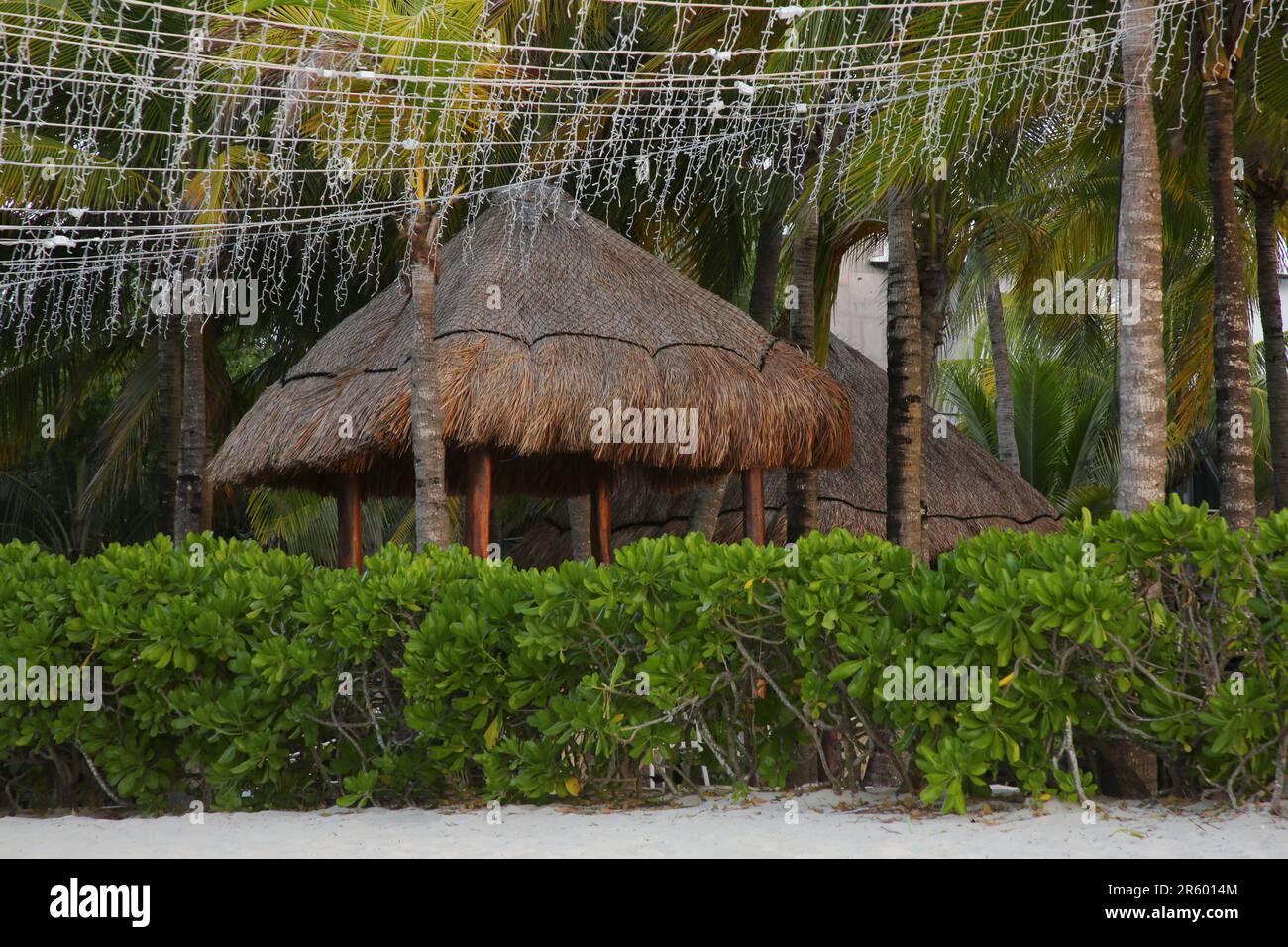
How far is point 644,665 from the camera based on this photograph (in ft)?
15.8

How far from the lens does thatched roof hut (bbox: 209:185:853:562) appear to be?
8156mm

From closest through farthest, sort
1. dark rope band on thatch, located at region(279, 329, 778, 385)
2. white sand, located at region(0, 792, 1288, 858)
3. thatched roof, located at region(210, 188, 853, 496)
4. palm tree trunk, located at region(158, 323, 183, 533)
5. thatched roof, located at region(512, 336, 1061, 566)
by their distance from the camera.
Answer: white sand, located at region(0, 792, 1288, 858)
thatched roof, located at region(210, 188, 853, 496)
dark rope band on thatch, located at region(279, 329, 778, 385)
thatched roof, located at region(512, 336, 1061, 566)
palm tree trunk, located at region(158, 323, 183, 533)

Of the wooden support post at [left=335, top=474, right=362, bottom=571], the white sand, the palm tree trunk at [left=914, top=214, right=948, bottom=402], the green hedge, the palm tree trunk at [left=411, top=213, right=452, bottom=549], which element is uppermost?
the palm tree trunk at [left=914, top=214, right=948, bottom=402]

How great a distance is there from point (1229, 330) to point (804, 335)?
305 centimetres

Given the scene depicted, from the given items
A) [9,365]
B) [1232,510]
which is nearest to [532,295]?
[1232,510]

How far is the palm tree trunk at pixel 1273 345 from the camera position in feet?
32.0

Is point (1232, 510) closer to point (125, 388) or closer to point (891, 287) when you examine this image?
point (891, 287)

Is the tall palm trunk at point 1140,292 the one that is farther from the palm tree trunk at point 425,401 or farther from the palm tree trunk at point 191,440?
the palm tree trunk at point 191,440

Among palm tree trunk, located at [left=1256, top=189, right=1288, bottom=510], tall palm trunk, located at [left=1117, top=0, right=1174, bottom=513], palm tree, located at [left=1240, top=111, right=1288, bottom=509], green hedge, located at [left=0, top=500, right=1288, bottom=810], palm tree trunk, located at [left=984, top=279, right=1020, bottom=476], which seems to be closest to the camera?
green hedge, located at [left=0, top=500, right=1288, bottom=810]

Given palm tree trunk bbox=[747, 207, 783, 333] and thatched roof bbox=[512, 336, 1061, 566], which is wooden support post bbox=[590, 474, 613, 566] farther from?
palm tree trunk bbox=[747, 207, 783, 333]

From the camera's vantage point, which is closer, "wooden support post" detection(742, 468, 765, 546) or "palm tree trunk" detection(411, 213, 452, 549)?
"palm tree trunk" detection(411, 213, 452, 549)

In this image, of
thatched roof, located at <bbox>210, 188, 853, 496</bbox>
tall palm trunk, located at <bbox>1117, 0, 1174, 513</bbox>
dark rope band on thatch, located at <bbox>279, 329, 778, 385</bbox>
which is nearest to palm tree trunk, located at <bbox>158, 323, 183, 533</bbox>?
thatched roof, located at <bbox>210, 188, 853, 496</bbox>

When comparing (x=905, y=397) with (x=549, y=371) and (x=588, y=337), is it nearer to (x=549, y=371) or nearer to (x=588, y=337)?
(x=588, y=337)

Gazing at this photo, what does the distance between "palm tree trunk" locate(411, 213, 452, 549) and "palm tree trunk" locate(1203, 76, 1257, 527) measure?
14.4ft
